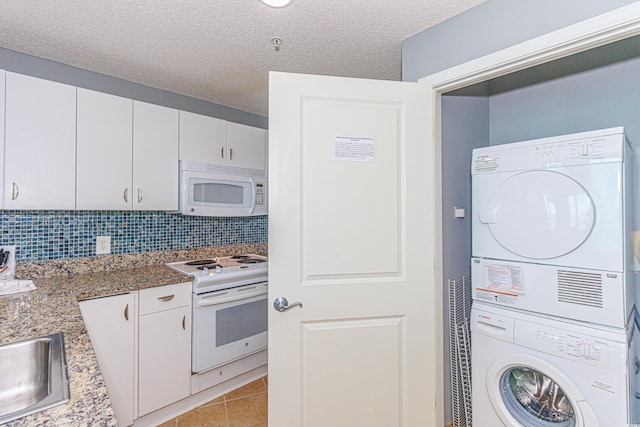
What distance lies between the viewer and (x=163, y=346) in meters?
2.04

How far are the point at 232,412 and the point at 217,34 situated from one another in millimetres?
2341

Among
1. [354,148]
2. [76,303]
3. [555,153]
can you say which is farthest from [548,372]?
[76,303]

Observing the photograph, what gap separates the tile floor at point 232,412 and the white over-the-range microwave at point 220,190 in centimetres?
137

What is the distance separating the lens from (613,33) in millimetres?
1169

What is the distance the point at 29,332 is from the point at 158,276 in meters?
1.01

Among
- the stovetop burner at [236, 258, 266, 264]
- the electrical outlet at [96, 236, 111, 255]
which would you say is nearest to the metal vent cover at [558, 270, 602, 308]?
the stovetop burner at [236, 258, 266, 264]

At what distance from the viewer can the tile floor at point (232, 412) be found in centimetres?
205

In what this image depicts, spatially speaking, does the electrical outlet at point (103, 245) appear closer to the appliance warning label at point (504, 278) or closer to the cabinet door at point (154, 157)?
the cabinet door at point (154, 157)

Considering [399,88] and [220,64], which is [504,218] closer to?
[399,88]

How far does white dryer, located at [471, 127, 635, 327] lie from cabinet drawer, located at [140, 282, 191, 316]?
1.77 m

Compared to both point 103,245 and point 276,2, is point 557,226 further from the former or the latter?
point 103,245

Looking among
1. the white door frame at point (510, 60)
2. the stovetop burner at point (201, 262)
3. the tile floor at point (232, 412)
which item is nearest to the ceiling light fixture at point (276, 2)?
the white door frame at point (510, 60)

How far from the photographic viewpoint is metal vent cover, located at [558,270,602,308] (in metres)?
1.34

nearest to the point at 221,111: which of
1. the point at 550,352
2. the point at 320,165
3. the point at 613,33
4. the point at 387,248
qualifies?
the point at 320,165
